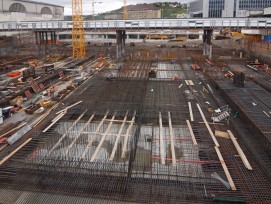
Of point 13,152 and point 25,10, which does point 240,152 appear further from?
point 25,10

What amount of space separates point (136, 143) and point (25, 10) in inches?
2289

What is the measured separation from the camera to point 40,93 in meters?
19.6

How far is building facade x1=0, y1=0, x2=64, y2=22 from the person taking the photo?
169ft

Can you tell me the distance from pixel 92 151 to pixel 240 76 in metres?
12.5

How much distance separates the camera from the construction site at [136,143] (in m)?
8.35

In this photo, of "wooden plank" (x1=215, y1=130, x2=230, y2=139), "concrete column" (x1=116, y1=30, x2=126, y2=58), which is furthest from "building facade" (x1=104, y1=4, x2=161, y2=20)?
"wooden plank" (x1=215, y1=130, x2=230, y2=139)

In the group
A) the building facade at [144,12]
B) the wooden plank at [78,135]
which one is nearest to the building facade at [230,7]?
the building facade at [144,12]

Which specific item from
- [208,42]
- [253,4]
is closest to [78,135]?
[208,42]

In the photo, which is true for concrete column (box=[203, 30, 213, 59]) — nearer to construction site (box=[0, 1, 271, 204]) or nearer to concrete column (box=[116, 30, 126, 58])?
concrete column (box=[116, 30, 126, 58])

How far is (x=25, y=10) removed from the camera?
59219 mm

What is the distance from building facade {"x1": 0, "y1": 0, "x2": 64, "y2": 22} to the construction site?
122 feet

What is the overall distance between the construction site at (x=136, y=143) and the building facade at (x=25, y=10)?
37073 millimetres

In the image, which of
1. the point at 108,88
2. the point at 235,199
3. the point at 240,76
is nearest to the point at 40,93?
the point at 108,88

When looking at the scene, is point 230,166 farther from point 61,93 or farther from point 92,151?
point 61,93
